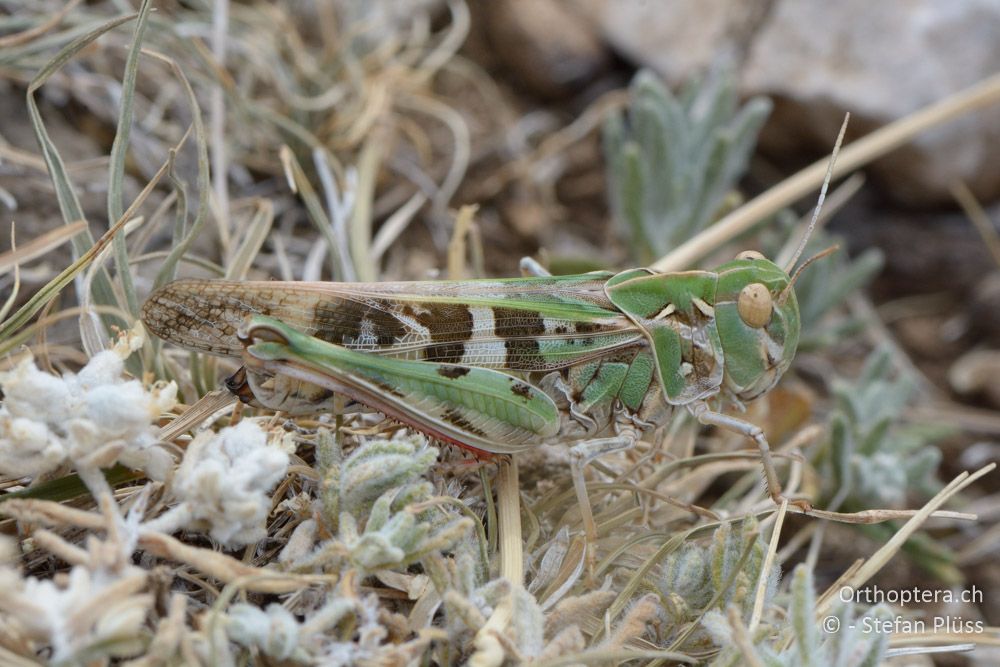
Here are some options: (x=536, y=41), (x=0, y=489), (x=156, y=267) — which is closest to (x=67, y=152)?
(x=156, y=267)

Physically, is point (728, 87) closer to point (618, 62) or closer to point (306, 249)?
point (618, 62)

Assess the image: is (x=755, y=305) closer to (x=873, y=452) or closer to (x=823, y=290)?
(x=873, y=452)

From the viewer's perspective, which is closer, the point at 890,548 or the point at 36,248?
the point at 36,248

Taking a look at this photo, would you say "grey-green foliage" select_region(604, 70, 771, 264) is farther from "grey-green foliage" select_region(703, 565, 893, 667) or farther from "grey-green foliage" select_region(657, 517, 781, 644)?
"grey-green foliage" select_region(703, 565, 893, 667)

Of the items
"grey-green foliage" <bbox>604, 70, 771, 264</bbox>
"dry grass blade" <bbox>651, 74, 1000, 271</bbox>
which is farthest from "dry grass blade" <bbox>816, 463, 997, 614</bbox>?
"grey-green foliage" <bbox>604, 70, 771, 264</bbox>

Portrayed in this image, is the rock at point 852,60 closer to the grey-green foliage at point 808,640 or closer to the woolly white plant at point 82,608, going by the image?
the grey-green foliage at point 808,640

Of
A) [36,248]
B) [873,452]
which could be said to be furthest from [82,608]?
[873,452]

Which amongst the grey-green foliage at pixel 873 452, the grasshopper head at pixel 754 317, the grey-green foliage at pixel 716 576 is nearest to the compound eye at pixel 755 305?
the grasshopper head at pixel 754 317
